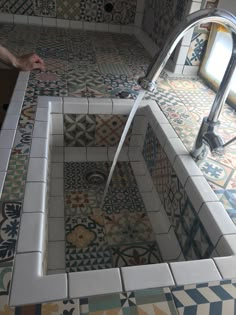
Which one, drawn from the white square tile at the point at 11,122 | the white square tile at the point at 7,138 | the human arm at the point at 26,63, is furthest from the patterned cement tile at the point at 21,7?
the white square tile at the point at 7,138

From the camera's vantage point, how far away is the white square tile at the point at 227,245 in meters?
0.60

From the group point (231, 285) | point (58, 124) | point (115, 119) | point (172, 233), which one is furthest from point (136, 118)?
point (231, 285)

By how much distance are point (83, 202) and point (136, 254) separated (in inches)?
10.4

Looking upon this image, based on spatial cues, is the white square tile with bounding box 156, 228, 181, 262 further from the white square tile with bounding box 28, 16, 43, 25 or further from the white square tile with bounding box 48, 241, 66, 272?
the white square tile with bounding box 28, 16, 43, 25

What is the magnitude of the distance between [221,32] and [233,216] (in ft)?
3.03

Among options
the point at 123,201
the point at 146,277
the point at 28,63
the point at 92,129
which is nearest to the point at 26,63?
the point at 28,63

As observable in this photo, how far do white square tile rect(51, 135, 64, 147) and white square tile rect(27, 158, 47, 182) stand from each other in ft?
1.15

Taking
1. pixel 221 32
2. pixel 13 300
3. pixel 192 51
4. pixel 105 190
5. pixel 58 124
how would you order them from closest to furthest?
pixel 13 300 → pixel 105 190 → pixel 58 124 → pixel 221 32 → pixel 192 51

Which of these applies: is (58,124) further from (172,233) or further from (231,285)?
(231,285)

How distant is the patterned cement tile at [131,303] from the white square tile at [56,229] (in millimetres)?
377

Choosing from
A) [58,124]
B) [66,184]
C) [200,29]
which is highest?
[200,29]

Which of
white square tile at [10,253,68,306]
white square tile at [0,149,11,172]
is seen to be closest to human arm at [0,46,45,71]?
white square tile at [0,149,11,172]

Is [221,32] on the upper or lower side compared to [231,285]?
upper

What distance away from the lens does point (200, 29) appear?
1332mm
